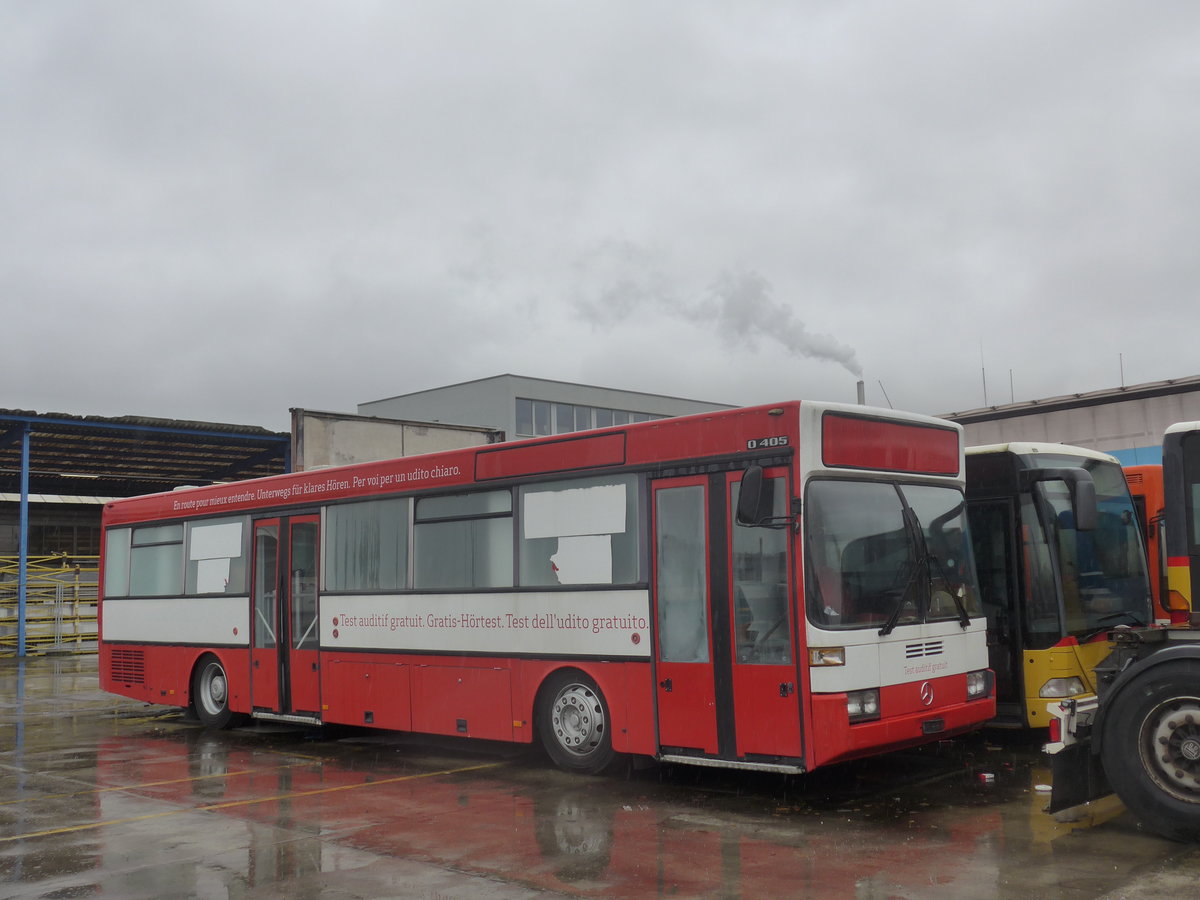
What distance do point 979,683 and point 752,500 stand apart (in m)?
2.63

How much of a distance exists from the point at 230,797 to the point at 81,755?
12.2 feet

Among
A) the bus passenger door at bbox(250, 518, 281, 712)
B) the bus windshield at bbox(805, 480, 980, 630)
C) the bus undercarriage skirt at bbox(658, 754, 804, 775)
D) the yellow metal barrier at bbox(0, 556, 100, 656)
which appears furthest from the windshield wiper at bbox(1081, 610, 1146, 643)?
the yellow metal barrier at bbox(0, 556, 100, 656)

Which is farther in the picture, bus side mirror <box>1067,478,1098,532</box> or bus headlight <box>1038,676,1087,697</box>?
bus headlight <box>1038,676,1087,697</box>

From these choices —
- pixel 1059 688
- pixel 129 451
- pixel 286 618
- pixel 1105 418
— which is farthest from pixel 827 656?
pixel 129 451

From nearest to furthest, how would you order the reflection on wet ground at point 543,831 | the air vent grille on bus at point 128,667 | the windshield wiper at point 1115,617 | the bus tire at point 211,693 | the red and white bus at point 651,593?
1. the reflection on wet ground at point 543,831
2. the red and white bus at point 651,593
3. the windshield wiper at point 1115,617
4. the bus tire at point 211,693
5. the air vent grille on bus at point 128,667

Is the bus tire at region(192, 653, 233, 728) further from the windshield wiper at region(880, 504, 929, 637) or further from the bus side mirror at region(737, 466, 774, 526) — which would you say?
the windshield wiper at region(880, 504, 929, 637)

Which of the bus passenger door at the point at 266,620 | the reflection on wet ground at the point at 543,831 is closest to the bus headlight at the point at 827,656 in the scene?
the reflection on wet ground at the point at 543,831

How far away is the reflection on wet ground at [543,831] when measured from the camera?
6.50 metres

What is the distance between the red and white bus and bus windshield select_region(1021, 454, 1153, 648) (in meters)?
1.14

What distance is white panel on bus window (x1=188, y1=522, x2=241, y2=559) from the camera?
1375 cm

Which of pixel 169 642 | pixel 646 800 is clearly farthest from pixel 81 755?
pixel 646 800

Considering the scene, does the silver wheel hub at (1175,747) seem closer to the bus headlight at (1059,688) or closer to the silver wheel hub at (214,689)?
the bus headlight at (1059,688)

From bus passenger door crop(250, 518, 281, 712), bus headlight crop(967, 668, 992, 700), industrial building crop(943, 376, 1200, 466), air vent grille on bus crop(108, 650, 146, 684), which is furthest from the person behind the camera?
industrial building crop(943, 376, 1200, 466)

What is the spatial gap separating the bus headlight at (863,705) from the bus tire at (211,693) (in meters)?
8.59
